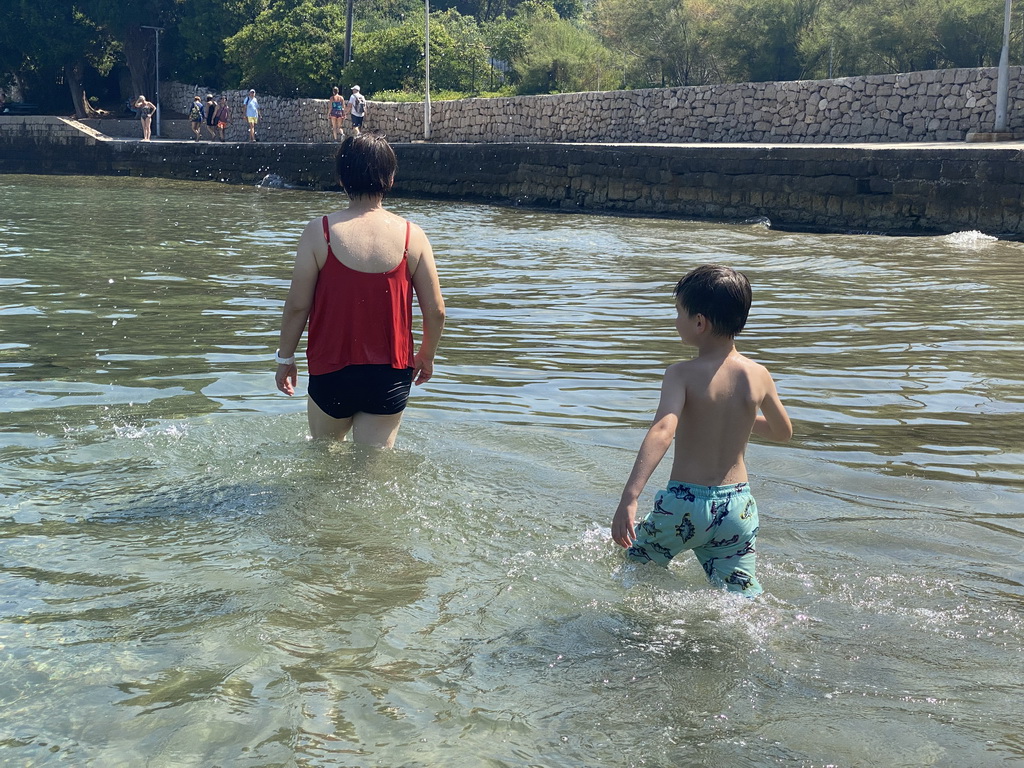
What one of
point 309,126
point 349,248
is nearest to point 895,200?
point 349,248

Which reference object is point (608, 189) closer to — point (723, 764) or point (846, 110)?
point (846, 110)

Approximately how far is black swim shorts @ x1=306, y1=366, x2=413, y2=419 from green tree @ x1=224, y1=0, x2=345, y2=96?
3658 cm

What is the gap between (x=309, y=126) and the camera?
119 feet

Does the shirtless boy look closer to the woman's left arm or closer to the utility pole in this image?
the woman's left arm

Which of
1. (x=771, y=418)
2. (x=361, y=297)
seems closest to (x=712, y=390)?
(x=771, y=418)

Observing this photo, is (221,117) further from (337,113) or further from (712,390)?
(712,390)

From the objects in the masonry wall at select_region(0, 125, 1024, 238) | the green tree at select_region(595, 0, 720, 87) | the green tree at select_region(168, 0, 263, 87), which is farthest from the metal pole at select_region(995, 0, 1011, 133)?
the green tree at select_region(168, 0, 263, 87)

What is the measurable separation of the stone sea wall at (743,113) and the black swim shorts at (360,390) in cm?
1901

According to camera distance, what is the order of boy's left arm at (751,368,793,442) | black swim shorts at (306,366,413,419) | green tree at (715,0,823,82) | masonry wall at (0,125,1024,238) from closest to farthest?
1. boy's left arm at (751,368,793,442)
2. black swim shorts at (306,366,413,419)
3. masonry wall at (0,125,1024,238)
4. green tree at (715,0,823,82)

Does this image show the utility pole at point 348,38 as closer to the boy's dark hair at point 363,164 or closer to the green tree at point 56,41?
the green tree at point 56,41

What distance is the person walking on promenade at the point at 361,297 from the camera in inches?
171

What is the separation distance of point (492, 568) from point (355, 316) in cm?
113

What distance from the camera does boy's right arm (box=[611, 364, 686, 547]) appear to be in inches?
132

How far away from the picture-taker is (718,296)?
3.46 meters
